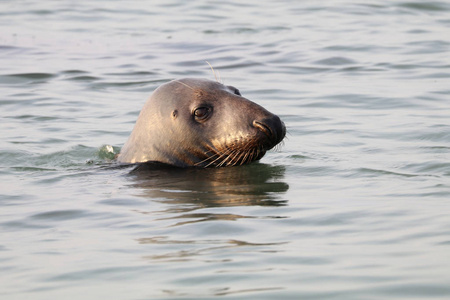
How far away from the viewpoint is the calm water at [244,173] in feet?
15.9

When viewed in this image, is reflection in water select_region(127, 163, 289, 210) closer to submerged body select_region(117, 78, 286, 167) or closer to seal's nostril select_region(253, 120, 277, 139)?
submerged body select_region(117, 78, 286, 167)

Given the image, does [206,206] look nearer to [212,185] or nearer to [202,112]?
[212,185]

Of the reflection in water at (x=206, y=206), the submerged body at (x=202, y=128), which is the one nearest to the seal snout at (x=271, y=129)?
the submerged body at (x=202, y=128)

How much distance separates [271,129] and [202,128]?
0.69m

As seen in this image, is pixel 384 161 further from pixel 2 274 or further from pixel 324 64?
pixel 324 64

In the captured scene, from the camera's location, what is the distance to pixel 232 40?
1617 centimetres

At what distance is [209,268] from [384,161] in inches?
140

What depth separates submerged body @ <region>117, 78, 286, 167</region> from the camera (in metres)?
→ 7.47

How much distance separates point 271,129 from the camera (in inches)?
290

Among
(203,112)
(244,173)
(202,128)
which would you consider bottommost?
(244,173)

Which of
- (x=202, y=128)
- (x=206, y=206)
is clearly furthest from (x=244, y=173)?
(x=206, y=206)

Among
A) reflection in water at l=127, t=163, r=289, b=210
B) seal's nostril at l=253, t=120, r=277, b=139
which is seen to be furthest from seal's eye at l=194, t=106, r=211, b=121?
seal's nostril at l=253, t=120, r=277, b=139

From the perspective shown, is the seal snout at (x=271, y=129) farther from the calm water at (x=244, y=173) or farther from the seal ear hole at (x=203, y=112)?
the seal ear hole at (x=203, y=112)

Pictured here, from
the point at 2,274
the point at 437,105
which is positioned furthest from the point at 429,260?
the point at 437,105
